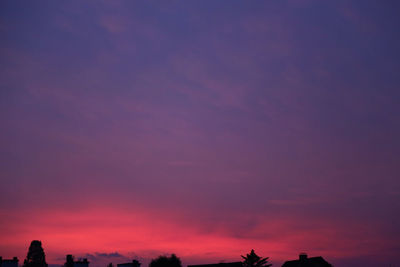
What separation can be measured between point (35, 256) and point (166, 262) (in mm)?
24170

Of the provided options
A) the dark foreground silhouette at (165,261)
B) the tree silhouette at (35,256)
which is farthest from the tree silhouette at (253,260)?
the tree silhouette at (35,256)

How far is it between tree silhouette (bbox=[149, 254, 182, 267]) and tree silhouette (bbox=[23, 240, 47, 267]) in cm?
2028

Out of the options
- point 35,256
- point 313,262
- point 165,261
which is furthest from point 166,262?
point 313,262

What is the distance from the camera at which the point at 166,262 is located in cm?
9562

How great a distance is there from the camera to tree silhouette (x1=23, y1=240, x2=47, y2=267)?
9669 centimetres

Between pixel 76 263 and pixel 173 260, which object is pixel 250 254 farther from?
pixel 76 263

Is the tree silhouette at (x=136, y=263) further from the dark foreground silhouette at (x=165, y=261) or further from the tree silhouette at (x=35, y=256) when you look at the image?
the tree silhouette at (x=35, y=256)

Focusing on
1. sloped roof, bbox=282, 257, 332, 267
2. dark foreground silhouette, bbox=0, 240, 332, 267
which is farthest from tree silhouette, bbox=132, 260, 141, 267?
sloped roof, bbox=282, 257, 332, 267

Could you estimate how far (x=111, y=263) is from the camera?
112 metres

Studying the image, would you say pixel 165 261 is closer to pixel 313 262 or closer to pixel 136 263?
pixel 136 263

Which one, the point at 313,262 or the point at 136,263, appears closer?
the point at 136,263

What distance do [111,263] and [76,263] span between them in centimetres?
2206

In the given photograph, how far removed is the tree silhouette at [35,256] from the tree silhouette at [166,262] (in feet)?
66.5

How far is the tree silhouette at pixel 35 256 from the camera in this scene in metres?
96.7
